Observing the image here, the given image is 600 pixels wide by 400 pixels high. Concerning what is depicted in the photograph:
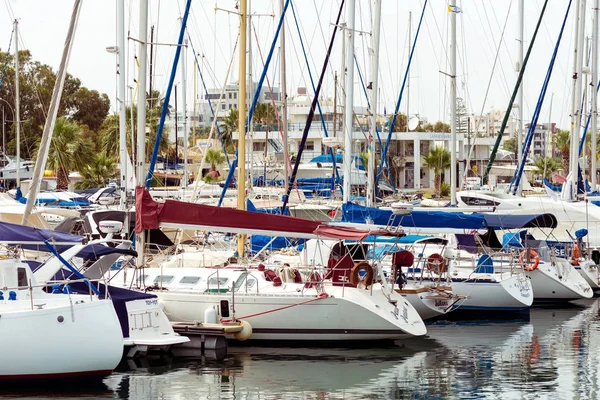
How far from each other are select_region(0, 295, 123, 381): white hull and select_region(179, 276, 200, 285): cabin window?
231 inches

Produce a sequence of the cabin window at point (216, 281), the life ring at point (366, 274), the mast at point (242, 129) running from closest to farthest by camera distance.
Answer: the life ring at point (366, 274) < the cabin window at point (216, 281) < the mast at point (242, 129)

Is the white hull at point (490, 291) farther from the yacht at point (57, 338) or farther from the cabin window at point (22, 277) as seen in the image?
the cabin window at point (22, 277)

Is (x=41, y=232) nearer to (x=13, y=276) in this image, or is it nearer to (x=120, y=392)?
(x=13, y=276)

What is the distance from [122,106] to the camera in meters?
29.1

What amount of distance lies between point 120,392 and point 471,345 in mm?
9879

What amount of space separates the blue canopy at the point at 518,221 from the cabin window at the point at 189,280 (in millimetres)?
11541

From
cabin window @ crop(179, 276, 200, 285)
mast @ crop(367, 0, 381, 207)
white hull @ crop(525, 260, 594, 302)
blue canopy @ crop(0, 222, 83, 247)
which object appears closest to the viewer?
blue canopy @ crop(0, 222, 83, 247)

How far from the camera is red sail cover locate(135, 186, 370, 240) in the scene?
23344mm

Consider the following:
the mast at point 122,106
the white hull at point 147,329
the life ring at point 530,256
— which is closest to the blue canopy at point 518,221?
the life ring at point 530,256

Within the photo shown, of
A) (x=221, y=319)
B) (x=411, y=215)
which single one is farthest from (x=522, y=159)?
(x=221, y=319)

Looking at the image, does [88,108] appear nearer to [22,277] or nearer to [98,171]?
[98,171]

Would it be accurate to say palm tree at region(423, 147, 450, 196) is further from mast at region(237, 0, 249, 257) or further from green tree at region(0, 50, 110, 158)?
mast at region(237, 0, 249, 257)

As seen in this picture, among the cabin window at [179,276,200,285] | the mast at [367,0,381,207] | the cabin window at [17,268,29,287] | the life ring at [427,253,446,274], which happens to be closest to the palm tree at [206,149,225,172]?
the mast at [367,0,381,207]

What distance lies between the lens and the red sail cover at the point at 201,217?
23344mm
